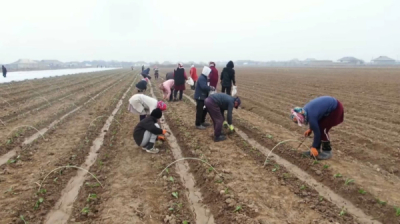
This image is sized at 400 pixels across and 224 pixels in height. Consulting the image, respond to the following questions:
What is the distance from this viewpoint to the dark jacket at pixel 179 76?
1162cm

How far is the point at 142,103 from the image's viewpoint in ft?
21.1

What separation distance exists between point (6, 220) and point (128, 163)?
2.27 metres

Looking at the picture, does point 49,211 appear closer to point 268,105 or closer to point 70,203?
point 70,203

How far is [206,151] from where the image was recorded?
604 centimetres

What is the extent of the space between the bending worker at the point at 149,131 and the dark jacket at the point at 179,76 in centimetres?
598

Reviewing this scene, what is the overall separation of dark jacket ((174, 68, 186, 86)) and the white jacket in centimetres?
533

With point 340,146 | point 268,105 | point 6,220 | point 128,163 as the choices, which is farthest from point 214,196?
point 268,105

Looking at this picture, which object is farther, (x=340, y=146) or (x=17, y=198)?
(x=340, y=146)

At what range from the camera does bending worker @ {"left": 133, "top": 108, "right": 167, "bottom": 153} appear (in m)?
5.72

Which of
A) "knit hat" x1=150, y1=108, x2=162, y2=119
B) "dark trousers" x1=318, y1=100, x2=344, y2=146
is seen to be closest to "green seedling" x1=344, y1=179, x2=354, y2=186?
"dark trousers" x1=318, y1=100, x2=344, y2=146

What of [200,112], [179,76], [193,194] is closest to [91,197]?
[193,194]

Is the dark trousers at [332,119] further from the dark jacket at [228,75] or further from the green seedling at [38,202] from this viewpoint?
the green seedling at [38,202]

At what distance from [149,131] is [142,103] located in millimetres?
962

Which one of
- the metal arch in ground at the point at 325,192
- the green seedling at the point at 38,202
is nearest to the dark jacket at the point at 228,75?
the metal arch in ground at the point at 325,192
